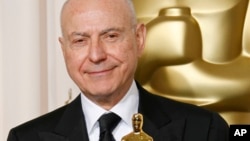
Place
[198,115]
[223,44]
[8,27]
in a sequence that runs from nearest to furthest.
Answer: [198,115], [223,44], [8,27]

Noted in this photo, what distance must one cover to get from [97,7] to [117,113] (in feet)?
0.56

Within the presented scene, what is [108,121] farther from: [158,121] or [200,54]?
[200,54]

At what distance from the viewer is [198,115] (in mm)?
845

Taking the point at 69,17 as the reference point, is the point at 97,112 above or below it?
below

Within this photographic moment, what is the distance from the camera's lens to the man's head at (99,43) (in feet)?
2.38

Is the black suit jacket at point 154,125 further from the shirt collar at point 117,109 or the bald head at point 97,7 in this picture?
the bald head at point 97,7

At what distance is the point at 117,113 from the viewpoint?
0.79 meters

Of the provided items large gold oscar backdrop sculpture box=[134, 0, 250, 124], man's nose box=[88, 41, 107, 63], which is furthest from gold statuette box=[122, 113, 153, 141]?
large gold oscar backdrop sculpture box=[134, 0, 250, 124]

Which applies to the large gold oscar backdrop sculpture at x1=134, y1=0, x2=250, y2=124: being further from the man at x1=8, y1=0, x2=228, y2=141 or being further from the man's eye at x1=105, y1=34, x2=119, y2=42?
the man's eye at x1=105, y1=34, x2=119, y2=42

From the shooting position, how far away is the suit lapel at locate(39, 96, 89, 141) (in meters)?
0.80

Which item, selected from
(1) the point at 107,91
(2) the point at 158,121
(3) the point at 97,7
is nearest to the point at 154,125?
(2) the point at 158,121

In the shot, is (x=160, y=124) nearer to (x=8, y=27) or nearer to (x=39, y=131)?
(x=39, y=131)

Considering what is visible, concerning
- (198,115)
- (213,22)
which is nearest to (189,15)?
(213,22)

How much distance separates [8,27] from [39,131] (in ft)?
1.20
